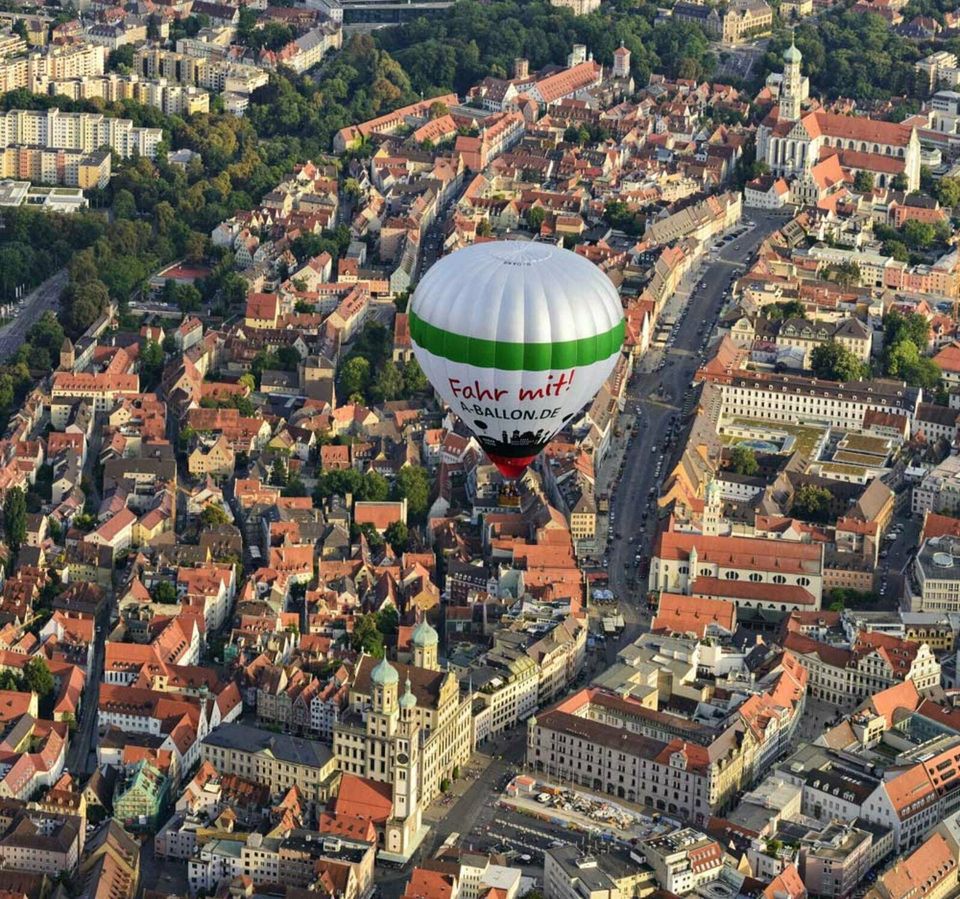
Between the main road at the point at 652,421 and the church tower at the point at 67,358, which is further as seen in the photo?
the church tower at the point at 67,358

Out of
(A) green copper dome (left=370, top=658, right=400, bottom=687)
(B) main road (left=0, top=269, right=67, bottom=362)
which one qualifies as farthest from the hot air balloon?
(B) main road (left=0, top=269, right=67, bottom=362)

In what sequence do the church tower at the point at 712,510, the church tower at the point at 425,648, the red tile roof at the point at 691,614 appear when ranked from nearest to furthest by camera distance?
1. the church tower at the point at 425,648
2. the red tile roof at the point at 691,614
3. the church tower at the point at 712,510

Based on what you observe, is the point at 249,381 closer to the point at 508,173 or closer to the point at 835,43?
the point at 508,173

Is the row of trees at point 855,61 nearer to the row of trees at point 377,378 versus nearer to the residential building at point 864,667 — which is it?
the row of trees at point 377,378

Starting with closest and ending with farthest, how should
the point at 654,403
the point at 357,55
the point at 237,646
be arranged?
the point at 237,646
the point at 654,403
the point at 357,55

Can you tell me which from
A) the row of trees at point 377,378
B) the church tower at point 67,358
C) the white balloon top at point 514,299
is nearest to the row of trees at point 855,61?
→ the row of trees at point 377,378

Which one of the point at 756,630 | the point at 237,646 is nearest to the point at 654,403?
the point at 756,630
